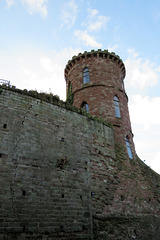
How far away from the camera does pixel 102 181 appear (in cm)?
885

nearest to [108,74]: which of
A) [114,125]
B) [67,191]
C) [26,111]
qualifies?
[114,125]

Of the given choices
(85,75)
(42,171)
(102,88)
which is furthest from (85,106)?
(42,171)

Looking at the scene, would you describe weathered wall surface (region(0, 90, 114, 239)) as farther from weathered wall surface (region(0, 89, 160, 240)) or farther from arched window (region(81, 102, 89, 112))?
arched window (region(81, 102, 89, 112))

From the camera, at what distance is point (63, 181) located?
7.55 metres

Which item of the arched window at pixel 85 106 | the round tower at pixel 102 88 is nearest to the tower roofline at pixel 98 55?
the round tower at pixel 102 88

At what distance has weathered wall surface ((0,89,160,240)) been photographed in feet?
20.5

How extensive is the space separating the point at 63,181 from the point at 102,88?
25.5ft

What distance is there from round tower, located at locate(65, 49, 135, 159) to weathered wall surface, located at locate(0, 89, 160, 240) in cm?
161

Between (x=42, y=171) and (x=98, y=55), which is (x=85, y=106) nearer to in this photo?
(x=98, y=55)

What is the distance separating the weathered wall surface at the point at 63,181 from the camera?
623 cm

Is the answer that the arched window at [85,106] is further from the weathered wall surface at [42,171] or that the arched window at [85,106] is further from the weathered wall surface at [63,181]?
the weathered wall surface at [42,171]

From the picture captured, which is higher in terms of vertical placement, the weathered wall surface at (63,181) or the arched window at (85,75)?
the arched window at (85,75)

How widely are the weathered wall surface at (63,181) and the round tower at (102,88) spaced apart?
1606 mm

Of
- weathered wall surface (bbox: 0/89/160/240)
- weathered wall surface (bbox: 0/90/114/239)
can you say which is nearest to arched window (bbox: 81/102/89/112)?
weathered wall surface (bbox: 0/89/160/240)
